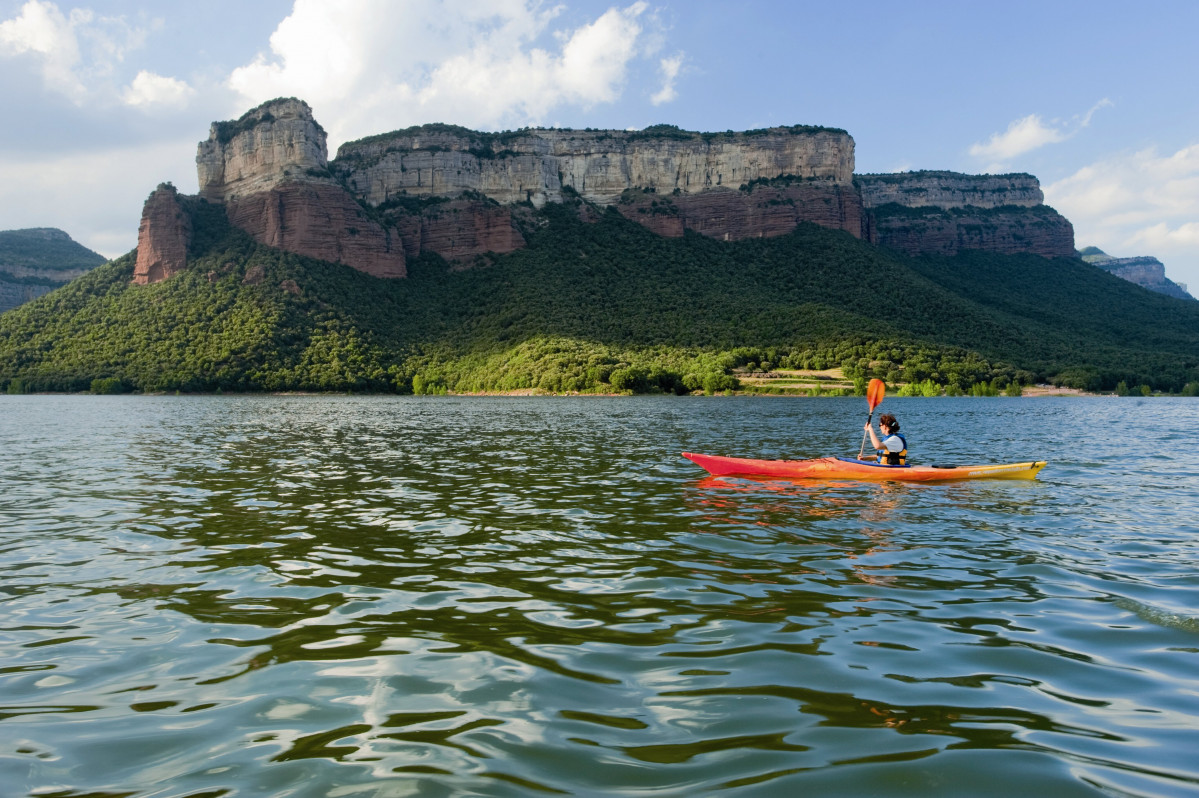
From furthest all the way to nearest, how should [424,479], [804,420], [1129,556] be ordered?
[804,420]
[424,479]
[1129,556]

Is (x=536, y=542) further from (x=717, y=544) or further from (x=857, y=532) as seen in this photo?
(x=857, y=532)

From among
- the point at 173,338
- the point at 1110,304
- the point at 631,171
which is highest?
the point at 631,171

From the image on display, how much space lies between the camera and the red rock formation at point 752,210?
151 meters

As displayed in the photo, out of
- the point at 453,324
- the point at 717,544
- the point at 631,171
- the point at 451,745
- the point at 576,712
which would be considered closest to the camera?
the point at 451,745

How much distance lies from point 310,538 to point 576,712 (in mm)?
8340

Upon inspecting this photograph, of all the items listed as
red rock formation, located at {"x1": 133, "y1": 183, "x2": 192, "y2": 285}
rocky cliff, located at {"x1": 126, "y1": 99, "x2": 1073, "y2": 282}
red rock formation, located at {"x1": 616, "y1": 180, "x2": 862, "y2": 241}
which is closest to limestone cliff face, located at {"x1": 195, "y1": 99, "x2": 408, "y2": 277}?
rocky cliff, located at {"x1": 126, "y1": 99, "x2": 1073, "y2": 282}

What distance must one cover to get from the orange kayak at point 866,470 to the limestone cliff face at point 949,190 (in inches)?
7221

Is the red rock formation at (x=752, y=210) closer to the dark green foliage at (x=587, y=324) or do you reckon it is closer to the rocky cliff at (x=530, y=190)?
the rocky cliff at (x=530, y=190)

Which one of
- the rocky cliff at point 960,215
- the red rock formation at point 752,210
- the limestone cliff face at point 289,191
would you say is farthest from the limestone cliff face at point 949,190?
the limestone cliff face at point 289,191

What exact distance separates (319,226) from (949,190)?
157738 mm

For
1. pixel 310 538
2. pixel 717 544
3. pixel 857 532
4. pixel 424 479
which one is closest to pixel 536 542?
pixel 717 544

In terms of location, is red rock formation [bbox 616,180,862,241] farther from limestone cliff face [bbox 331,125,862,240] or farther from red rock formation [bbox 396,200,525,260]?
red rock formation [bbox 396,200,525,260]

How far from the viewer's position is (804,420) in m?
44.3

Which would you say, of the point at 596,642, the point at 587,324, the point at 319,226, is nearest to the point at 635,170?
the point at 587,324
